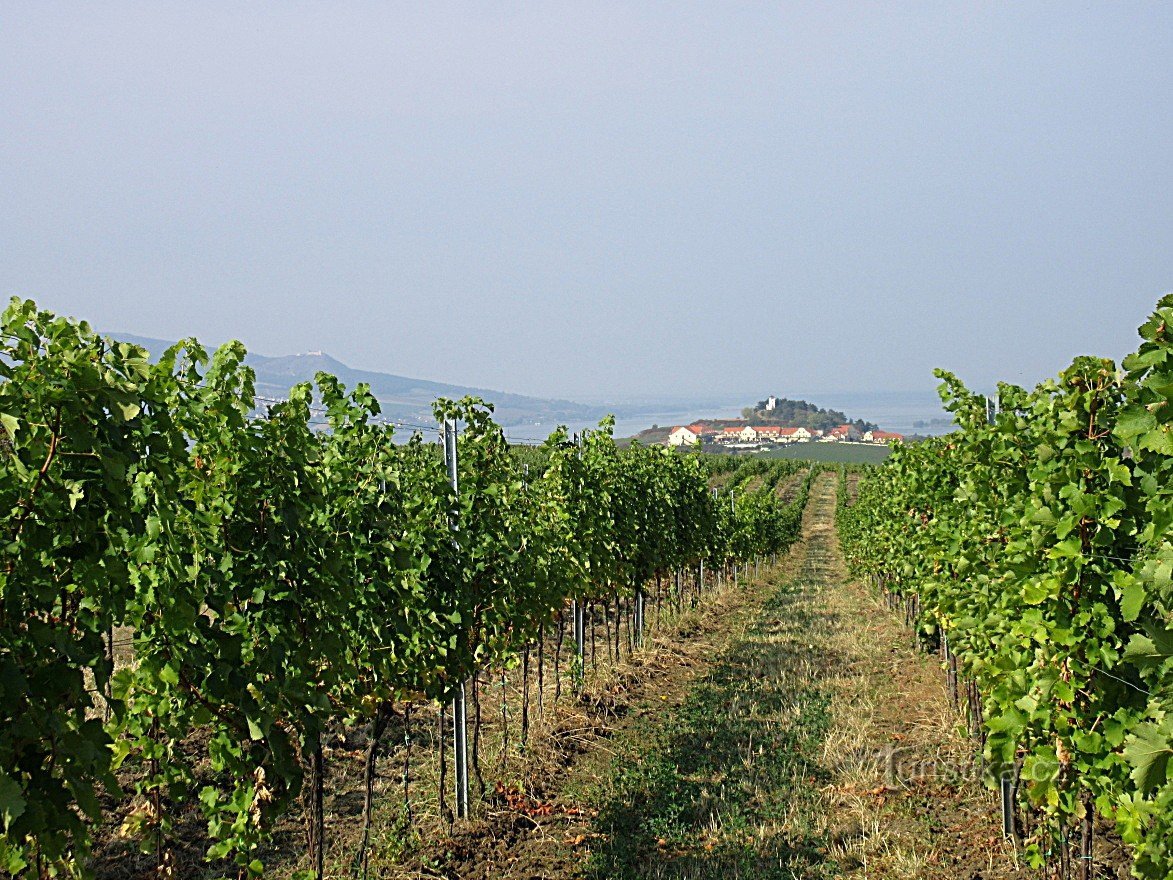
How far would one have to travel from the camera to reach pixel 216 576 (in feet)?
12.5

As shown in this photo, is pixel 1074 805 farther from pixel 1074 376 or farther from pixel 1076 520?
pixel 1074 376

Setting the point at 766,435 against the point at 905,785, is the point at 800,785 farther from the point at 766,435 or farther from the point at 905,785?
the point at 766,435

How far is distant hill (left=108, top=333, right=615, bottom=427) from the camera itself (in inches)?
298

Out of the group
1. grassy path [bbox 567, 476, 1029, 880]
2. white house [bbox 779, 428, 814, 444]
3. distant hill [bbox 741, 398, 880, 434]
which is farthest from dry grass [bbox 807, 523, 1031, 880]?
distant hill [bbox 741, 398, 880, 434]


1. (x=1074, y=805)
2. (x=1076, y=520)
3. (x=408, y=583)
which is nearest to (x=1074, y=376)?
(x=1076, y=520)

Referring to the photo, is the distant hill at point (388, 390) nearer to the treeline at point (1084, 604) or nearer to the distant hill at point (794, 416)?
the treeline at point (1084, 604)

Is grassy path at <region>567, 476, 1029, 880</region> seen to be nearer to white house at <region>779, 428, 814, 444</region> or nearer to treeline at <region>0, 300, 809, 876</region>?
treeline at <region>0, 300, 809, 876</region>

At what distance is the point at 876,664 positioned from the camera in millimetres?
12016

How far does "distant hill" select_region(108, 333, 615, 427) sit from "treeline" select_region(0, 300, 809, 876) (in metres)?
0.35

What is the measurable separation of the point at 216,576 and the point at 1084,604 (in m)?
3.71

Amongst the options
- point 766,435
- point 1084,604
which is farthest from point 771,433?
point 1084,604

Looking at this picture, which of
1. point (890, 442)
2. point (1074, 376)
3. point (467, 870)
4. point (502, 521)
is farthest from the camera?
point (890, 442)

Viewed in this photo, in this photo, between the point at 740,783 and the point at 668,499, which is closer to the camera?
the point at 740,783

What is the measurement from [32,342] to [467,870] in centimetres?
416
